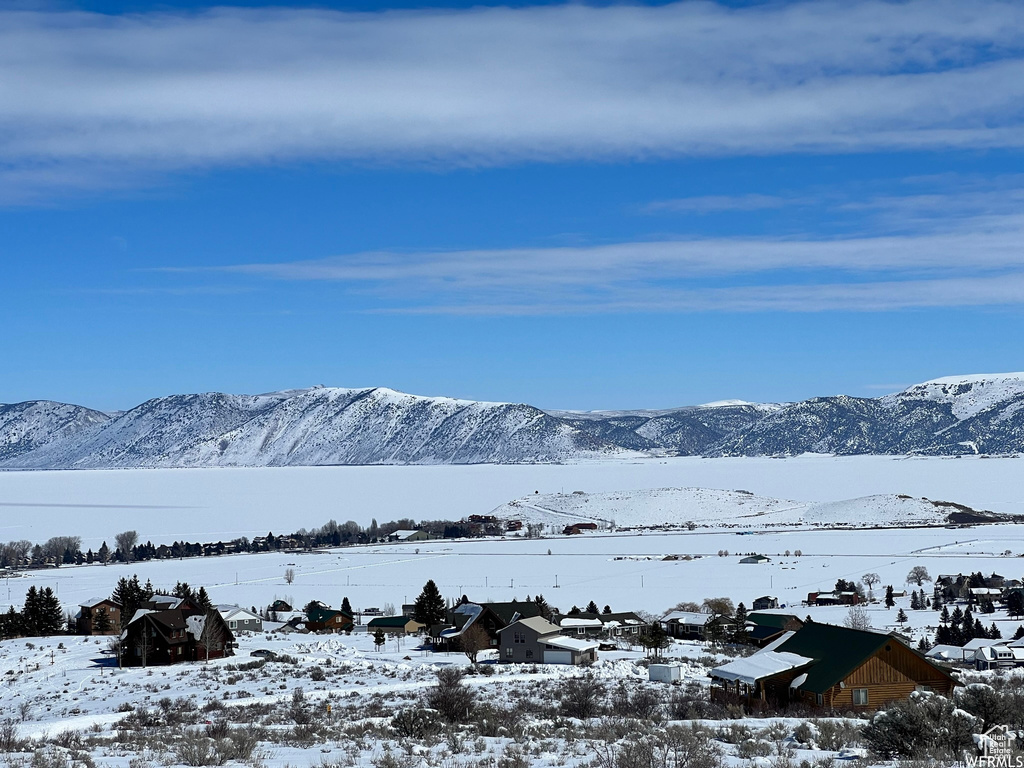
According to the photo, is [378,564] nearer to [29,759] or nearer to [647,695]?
[647,695]

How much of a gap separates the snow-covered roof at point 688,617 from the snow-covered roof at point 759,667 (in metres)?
28.8

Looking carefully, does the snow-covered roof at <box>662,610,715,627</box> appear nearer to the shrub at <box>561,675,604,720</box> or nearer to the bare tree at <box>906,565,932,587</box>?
the shrub at <box>561,675,604,720</box>

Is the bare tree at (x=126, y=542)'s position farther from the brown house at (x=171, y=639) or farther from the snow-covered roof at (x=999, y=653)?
the snow-covered roof at (x=999, y=653)

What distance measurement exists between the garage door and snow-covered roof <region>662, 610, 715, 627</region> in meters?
15.5

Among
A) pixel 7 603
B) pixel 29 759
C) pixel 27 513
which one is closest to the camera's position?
pixel 29 759

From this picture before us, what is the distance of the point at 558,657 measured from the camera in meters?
41.4

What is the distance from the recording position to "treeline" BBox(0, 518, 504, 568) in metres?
113

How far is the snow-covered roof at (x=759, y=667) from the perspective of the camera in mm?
25047

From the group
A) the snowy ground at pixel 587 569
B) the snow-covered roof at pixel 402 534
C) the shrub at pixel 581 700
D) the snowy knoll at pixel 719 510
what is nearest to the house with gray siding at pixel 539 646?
the shrub at pixel 581 700

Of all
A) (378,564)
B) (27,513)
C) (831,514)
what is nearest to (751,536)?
(831,514)

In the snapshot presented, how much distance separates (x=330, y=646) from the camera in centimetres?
4547

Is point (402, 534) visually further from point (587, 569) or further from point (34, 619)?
point (34, 619)

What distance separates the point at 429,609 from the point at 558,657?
1560 centimetres

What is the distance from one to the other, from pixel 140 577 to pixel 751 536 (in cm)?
7114
